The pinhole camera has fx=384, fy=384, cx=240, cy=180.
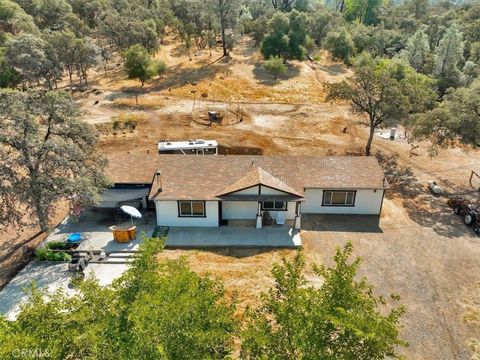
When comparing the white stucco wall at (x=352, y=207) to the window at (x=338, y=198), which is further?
the window at (x=338, y=198)

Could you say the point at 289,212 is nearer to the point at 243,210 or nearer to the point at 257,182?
the point at 243,210

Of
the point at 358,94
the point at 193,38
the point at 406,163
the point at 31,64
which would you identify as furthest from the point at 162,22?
the point at 406,163

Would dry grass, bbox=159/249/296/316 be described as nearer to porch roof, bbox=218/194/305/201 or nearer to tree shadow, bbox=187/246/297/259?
tree shadow, bbox=187/246/297/259

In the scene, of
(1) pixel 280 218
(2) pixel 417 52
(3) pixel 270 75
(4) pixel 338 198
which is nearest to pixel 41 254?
(1) pixel 280 218

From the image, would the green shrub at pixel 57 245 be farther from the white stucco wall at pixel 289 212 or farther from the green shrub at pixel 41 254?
the white stucco wall at pixel 289 212

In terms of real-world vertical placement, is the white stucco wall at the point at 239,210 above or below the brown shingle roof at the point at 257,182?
below

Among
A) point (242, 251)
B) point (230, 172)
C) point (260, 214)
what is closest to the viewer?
point (242, 251)

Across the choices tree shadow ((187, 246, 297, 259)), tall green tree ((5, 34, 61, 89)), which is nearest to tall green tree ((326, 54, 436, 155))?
tree shadow ((187, 246, 297, 259))

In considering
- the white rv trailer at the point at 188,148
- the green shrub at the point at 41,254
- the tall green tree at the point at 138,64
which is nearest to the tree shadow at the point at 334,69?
the tall green tree at the point at 138,64
